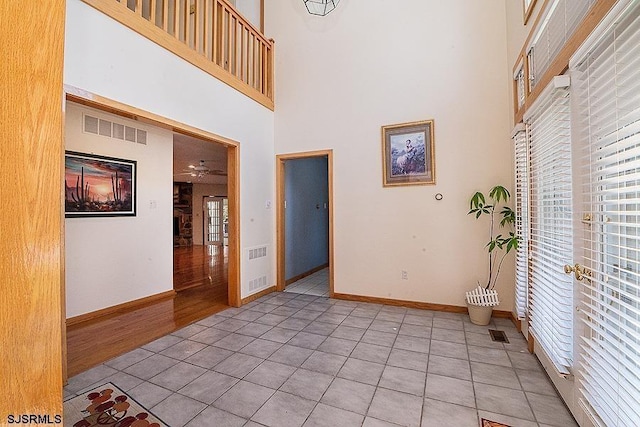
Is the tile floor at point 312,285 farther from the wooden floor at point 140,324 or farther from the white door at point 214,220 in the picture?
the white door at point 214,220

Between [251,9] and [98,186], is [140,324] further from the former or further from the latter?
[251,9]

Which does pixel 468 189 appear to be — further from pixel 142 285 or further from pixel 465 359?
pixel 142 285

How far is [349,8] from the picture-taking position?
13.0 ft

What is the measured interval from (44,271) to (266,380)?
5.39 feet

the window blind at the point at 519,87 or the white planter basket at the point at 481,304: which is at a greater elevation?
the window blind at the point at 519,87

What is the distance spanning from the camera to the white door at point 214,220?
11.2 m

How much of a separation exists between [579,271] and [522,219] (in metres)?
1.33

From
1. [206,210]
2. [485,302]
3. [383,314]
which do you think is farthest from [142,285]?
[206,210]

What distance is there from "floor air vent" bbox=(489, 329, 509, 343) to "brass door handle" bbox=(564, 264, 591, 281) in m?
1.43

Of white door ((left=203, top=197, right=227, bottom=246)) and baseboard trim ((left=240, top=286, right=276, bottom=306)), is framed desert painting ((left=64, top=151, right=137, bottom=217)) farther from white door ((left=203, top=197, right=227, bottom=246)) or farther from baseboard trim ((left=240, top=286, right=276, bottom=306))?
white door ((left=203, top=197, right=227, bottom=246))

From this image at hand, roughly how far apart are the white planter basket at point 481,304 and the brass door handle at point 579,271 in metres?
1.62

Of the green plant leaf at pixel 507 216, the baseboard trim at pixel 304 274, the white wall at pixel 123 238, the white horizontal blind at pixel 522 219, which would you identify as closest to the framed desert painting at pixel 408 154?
the green plant leaf at pixel 507 216


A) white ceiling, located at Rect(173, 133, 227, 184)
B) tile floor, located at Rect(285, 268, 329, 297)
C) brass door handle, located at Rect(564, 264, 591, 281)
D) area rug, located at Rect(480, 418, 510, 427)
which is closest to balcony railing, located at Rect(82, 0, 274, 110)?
white ceiling, located at Rect(173, 133, 227, 184)

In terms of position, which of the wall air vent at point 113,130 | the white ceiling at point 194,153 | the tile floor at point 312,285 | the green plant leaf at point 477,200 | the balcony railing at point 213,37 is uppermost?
the balcony railing at point 213,37
